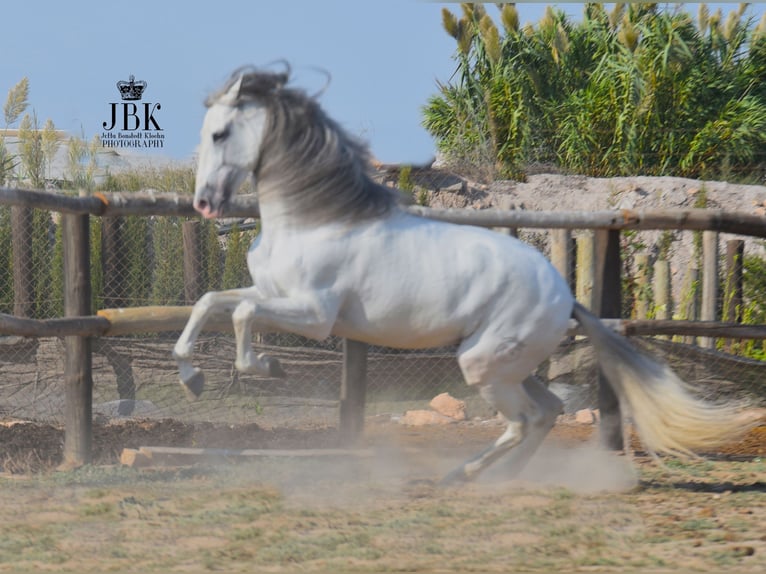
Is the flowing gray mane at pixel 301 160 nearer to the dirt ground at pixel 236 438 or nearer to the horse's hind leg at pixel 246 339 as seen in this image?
the horse's hind leg at pixel 246 339

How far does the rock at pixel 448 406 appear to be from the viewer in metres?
8.07

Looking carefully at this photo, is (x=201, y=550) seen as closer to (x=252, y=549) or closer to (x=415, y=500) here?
(x=252, y=549)

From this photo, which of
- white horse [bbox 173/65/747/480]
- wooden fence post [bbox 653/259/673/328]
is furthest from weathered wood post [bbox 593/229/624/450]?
wooden fence post [bbox 653/259/673/328]

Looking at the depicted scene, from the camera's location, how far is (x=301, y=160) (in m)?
4.37

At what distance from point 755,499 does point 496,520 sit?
1.44 m

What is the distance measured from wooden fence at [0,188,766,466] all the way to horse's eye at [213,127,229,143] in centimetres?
98

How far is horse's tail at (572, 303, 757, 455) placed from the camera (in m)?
4.77

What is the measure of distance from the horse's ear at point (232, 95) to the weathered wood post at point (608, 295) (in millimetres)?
2524

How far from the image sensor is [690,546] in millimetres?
3707

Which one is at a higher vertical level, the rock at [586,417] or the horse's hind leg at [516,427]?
the horse's hind leg at [516,427]

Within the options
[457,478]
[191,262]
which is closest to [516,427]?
[457,478]

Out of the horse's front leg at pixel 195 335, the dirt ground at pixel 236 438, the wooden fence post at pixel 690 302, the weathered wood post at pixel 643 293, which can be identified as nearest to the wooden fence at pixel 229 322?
the dirt ground at pixel 236 438

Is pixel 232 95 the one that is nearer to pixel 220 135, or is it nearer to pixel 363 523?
pixel 220 135

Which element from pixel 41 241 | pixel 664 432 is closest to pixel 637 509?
pixel 664 432
